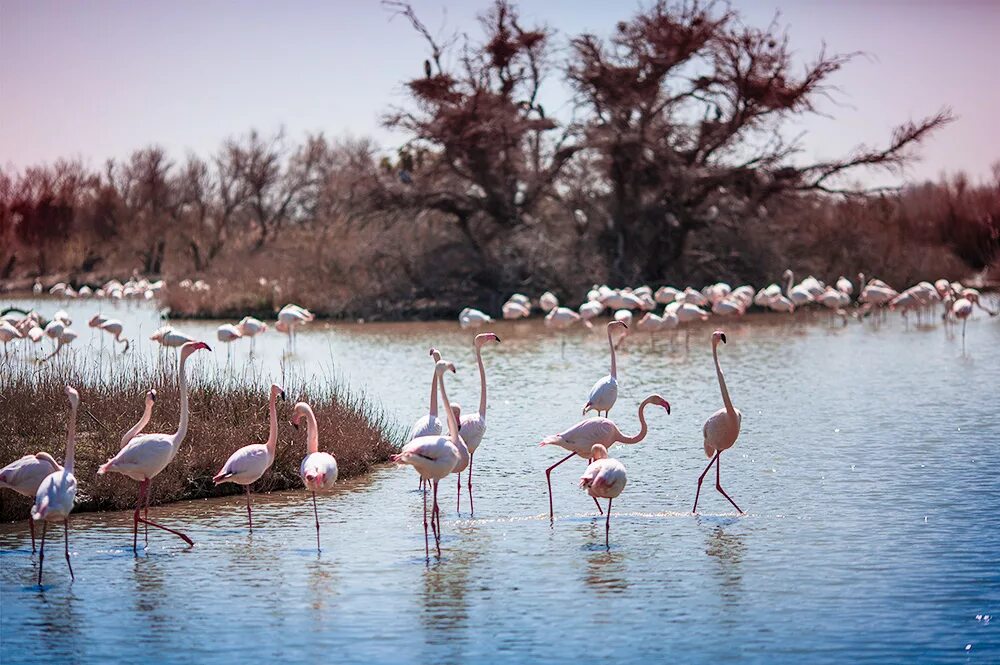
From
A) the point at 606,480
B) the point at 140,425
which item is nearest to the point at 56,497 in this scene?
the point at 140,425

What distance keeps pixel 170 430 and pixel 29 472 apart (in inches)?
105

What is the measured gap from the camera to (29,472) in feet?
28.2

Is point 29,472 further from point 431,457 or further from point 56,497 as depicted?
point 431,457

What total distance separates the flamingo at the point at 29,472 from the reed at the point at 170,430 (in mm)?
1368

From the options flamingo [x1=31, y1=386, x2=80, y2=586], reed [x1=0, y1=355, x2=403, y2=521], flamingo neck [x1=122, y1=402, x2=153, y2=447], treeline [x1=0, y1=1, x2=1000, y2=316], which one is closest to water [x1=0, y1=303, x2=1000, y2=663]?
reed [x1=0, y1=355, x2=403, y2=521]

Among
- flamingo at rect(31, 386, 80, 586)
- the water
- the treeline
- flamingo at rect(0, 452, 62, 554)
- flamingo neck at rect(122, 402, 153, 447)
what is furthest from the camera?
the treeline

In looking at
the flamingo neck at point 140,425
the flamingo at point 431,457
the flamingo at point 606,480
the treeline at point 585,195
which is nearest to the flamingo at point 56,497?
the flamingo neck at point 140,425

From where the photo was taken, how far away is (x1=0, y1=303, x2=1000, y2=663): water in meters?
6.89

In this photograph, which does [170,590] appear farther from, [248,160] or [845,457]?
[248,160]

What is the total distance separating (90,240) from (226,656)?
5475 centimetres

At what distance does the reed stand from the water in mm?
229

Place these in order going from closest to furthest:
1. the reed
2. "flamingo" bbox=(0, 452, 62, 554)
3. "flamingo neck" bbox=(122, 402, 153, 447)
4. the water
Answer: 1. the water
2. "flamingo" bbox=(0, 452, 62, 554)
3. "flamingo neck" bbox=(122, 402, 153, 447)
4. the reed

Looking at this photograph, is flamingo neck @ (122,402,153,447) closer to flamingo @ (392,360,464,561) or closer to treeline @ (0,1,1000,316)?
flamingo @ (392,360,464,561)

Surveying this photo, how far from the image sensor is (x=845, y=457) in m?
12.2
